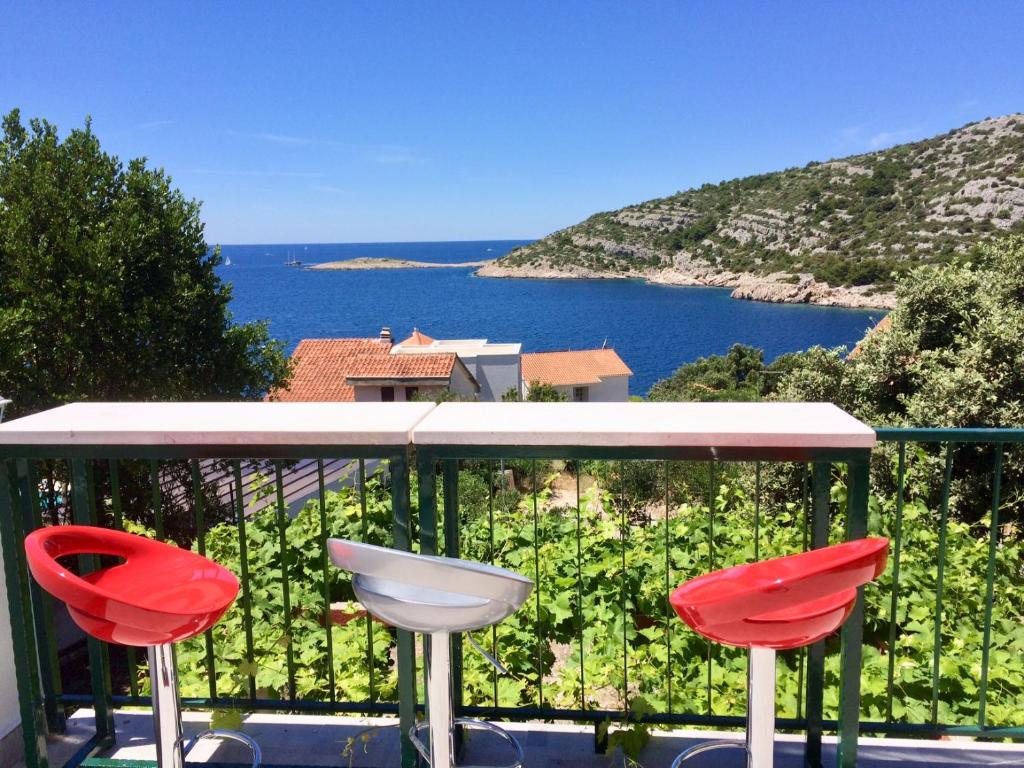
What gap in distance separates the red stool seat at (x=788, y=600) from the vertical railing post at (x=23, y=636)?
1790 millimetres

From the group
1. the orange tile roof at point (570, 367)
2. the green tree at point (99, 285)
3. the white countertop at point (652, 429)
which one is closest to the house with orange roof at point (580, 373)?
the orange tile roof at point (570, 367)

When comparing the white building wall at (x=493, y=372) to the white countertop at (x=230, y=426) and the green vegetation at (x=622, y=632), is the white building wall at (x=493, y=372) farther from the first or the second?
the white countertop at (x=230, y=426)

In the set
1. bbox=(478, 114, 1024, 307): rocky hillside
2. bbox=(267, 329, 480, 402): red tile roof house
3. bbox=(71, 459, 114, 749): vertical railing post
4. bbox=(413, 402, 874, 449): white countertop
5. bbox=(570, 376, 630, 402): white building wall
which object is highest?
bbox=(478, 114, 1024, 307): rocky hillside

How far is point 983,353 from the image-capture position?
8.61 metres

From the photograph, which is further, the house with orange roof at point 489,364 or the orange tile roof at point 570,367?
the orange tile roof at point 570,367

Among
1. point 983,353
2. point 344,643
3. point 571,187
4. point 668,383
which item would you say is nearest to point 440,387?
point 668,383

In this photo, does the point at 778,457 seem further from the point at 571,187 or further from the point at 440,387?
the point at 571,187

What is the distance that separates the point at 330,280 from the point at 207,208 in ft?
548

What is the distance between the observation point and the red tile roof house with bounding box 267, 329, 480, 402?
33938 millimetres

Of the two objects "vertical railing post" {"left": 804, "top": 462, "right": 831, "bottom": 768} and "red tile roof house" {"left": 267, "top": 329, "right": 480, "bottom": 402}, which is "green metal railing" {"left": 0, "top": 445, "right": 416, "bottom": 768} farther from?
"red tile roof house" {"left": 267, "top": 329, "right": 480, "bottom": 402}

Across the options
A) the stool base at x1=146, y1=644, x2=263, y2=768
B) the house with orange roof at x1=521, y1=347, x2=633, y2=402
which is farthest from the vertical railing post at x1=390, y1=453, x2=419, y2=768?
the house with orange roof at x1=521, y1=347, x2=633, y2=402

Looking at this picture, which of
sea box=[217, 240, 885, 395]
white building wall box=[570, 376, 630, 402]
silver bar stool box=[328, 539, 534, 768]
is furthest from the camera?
sea box=[217, 240, 885, 395]

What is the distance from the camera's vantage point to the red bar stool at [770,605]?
1.35 metres

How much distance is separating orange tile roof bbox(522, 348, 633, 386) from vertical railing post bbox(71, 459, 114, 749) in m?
42.8
